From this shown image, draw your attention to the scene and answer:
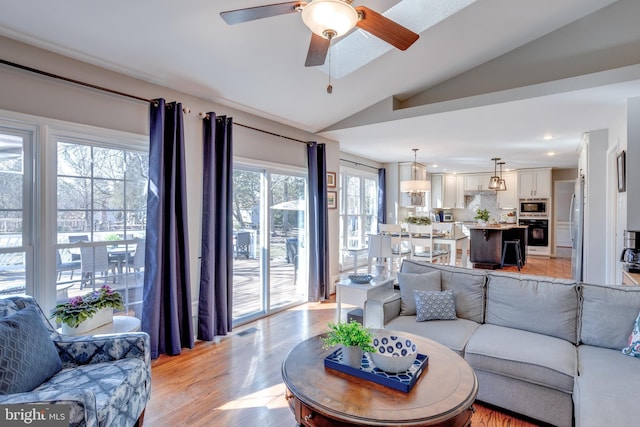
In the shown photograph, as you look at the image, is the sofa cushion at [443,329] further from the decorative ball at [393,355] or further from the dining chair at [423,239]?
the dining chair at [423,239]

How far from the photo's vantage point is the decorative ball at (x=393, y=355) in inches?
64.0

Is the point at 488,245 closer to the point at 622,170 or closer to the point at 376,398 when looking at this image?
the point at 622,170

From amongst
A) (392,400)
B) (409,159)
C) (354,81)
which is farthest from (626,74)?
(409,159)

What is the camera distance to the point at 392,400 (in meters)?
1.47

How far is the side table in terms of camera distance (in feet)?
10.3

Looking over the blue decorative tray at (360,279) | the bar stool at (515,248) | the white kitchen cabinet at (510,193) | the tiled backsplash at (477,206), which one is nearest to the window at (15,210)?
the blue decorative tray at (360,279)

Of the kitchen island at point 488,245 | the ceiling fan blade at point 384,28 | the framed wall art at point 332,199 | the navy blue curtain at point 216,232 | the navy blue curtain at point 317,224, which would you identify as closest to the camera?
the ceiling fan blade at point 384,28

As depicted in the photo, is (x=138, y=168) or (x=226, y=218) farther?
→ (x=226, y=218)

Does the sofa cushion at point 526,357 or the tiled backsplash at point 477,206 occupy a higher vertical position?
the tiled backsplash at point 477,206

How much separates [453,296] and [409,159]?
5113mm

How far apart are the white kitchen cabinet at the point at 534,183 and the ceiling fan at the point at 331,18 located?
8.44 meters

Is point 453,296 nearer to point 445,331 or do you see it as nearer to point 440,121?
point 445,331

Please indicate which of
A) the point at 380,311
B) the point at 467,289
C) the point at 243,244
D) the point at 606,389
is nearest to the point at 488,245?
the point at 467,289

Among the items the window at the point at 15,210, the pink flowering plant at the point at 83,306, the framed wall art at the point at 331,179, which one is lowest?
the pink flowering plant at the point at 83,306
